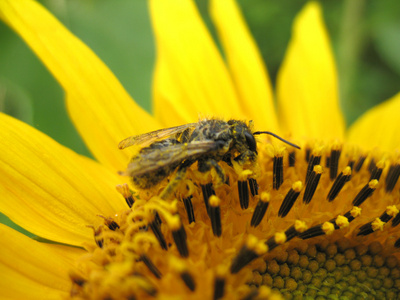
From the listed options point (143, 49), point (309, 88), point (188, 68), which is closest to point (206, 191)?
point (188, 68)

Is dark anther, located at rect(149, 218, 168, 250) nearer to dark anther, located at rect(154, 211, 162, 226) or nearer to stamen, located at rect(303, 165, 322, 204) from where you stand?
dark anther, located at rect(154, 211, 162, 226)

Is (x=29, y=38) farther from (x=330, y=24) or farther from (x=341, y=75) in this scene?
(x=330, y=24)

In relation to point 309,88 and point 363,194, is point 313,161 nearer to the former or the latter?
point 363,194

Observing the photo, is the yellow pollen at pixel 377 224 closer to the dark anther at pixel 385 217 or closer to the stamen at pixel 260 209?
the dark anther at pixel 385 217

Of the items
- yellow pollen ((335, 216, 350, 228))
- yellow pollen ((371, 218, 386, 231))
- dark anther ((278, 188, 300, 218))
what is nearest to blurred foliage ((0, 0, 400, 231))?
dark anther ((278, 188, 300, 218))

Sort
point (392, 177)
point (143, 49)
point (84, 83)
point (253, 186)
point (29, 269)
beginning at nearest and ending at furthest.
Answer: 1. point (29, 269)
2. point (253, 186)
3. point (392, 177)
4. point (84, 83)
5. point (143, 49)

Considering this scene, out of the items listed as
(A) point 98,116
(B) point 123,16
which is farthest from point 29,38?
(B) point 123,16
